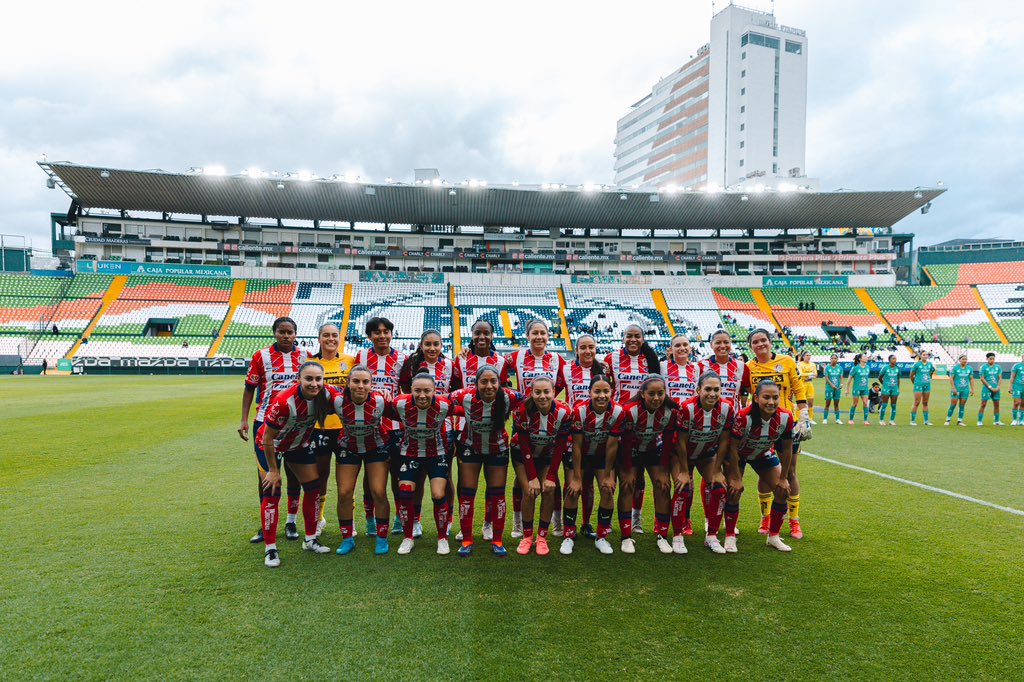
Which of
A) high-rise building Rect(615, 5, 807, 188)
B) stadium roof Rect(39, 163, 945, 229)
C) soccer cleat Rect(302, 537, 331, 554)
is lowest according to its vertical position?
soccer cleat Rect(302, 537, 331, 554)

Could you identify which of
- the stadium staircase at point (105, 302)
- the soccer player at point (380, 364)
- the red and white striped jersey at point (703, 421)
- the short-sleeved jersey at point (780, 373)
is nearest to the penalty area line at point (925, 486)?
the short-sleeved jersey at point (780, 373)

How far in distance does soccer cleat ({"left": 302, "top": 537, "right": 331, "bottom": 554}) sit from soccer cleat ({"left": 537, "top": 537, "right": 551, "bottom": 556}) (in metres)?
1.89

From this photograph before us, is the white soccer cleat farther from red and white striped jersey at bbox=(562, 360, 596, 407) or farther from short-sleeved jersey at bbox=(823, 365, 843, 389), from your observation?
short-sleeved jersey at bbox=(823, 365, 843, 389)

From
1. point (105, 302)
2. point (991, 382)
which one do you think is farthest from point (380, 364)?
point (105, 302)

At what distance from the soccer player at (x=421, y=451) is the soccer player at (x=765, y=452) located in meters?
2.59

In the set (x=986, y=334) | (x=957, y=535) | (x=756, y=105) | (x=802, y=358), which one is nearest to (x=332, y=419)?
(x=957, y=535)

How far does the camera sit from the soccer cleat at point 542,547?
15.9 feet

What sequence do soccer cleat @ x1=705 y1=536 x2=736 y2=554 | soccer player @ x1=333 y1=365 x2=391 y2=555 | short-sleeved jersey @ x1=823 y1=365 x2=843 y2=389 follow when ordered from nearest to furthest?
soccer player @ x1=333 y1=365 x2=391 y2=555 → soccer cleat @ x1=705 y1=536 x2=736 y2=554 → short-sleeved jersey @ x1=823 y1=365 x2=843 y2=389

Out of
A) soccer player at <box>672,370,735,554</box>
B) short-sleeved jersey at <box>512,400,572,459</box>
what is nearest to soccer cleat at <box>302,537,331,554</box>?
short-sleeved jersey at <box>512,400,572,459</box>

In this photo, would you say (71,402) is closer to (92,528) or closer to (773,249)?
(92,528)

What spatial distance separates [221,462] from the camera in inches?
336

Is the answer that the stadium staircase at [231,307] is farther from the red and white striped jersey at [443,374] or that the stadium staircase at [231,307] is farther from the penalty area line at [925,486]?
the penalty area line at [925,486]

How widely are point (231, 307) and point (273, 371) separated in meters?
38.2

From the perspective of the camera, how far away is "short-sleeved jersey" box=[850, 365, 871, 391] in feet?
44.2
